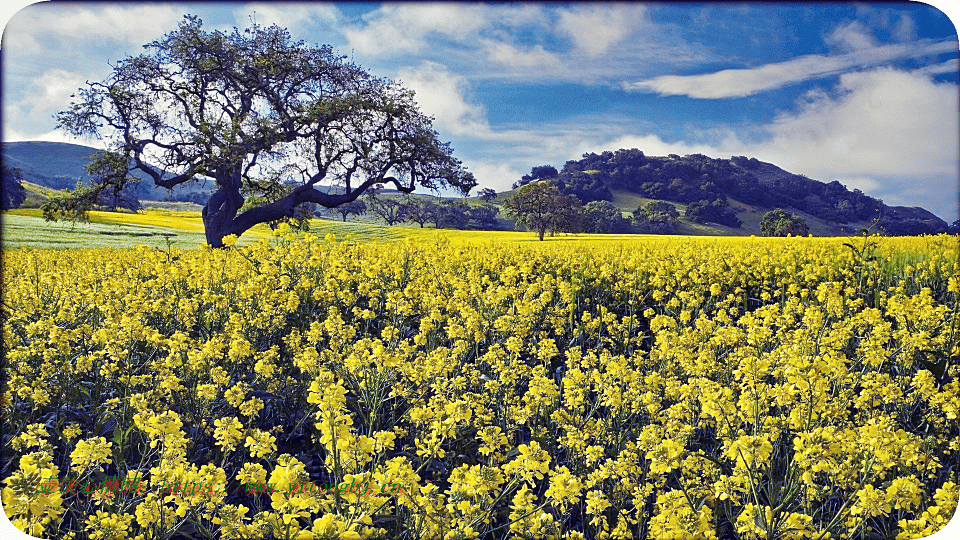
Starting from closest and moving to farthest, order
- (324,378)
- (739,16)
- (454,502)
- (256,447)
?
(454,502) → (256,447) → (324,378) → (739,16)

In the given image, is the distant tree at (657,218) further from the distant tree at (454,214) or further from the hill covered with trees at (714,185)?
the distant tree at (454,214)

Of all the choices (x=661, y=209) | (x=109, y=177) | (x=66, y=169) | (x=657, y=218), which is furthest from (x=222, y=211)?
(x=661, y=209)

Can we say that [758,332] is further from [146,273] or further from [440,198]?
[440,198]

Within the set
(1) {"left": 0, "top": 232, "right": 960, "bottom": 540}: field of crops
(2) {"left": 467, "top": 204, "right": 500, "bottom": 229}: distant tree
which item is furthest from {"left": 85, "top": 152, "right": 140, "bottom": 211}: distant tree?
(1) {"left": 0, "top": 232, "right": 960, "bottom": 540}: field of crops

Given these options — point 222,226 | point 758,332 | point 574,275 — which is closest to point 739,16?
point 758,332

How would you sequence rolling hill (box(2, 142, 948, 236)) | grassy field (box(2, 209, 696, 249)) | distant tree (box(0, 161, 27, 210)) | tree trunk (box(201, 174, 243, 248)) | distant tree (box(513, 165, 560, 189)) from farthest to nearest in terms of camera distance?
1. tree trunk (box(201, 174, 243, 248))
2. grassy field (box(2, 209, 696, 249))
3. rolling hill (box(2, 142, 948, 236))
4. distant tree (box(513, 165, 560, 189))
5. distant tree (box(0, 161, 27, 210))

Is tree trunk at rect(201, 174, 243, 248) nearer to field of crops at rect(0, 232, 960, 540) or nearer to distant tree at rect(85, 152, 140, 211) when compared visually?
distant tree at rect(85, 152, 140, 211)

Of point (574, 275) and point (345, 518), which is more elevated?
point (574, 275)
